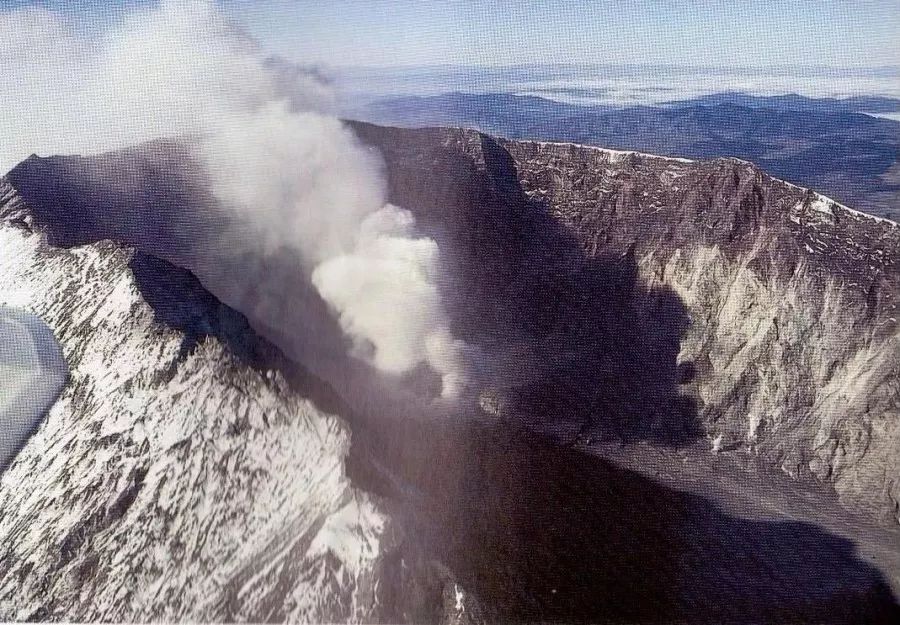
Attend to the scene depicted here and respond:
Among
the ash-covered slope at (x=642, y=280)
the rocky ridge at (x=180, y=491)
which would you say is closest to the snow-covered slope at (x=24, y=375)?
the rocky ridge at (x=180, y=491)

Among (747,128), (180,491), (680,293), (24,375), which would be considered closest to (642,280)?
(680,293)

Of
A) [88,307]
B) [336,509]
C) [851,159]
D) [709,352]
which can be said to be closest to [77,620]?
[336,509]

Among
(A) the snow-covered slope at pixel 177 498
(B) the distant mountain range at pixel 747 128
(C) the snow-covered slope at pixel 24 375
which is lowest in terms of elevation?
(A) the snow-covered slope at pixel 177 498

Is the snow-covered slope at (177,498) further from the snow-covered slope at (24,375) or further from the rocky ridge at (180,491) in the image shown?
the snow-covered slope at (24,375)

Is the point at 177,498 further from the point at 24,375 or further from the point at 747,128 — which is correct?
the point at 747,128

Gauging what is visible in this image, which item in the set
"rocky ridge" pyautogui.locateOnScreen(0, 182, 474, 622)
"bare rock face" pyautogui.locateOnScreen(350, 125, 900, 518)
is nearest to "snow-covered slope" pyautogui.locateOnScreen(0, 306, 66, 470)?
"rocky ridge" pyautogui.locateOnScreen(0, 182, 474, 622)

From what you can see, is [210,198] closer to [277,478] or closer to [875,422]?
[277,478]
